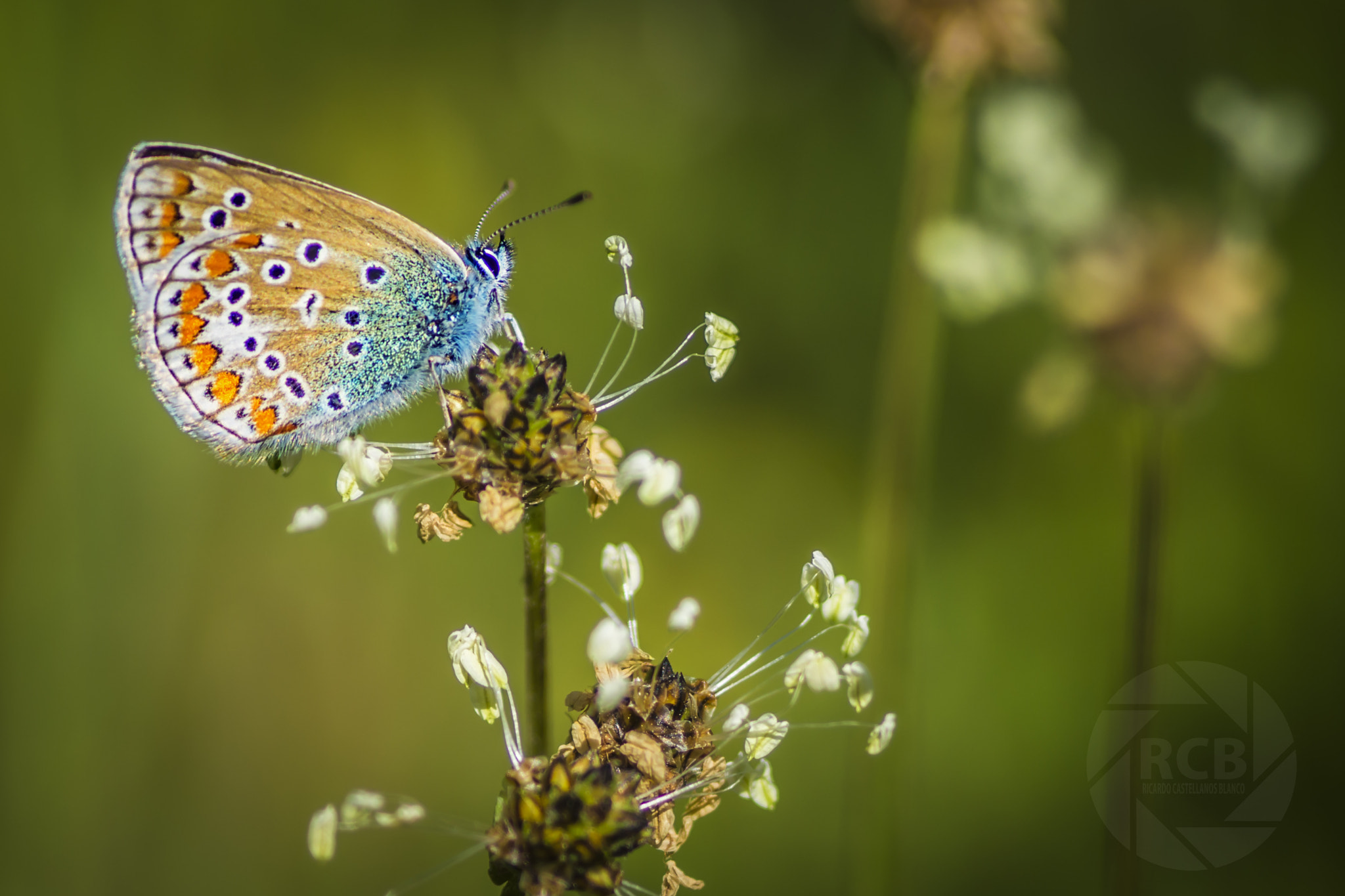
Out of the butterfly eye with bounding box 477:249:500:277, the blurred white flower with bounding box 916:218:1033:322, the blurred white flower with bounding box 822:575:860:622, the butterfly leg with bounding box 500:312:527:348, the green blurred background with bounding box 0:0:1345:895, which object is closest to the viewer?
the blurred white flower with bounding box 822:575:860:622

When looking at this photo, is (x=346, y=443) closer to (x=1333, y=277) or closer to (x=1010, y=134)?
(x=1010, y=134)

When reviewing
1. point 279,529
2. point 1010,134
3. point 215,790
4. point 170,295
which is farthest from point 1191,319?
point 215,790

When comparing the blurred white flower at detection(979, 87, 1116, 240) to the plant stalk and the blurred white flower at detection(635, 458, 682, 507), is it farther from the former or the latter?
the blurred white flower at detection(635, 458, 682, 507)

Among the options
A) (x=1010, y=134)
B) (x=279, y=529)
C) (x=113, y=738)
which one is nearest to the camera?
(x=1010, y=134)

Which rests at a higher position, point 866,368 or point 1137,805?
point 866,368

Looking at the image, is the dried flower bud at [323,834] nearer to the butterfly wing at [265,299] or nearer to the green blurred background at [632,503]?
the butterfly wing at [265,299]

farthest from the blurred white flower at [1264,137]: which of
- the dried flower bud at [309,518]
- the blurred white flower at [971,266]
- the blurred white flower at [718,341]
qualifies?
the dried flower bud at [309,518]

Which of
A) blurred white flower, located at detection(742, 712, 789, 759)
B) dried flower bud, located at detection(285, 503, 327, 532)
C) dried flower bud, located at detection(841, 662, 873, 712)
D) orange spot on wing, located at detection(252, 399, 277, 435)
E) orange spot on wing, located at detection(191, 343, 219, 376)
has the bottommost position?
blurred white flower, located at detection(742, 712, 789, 759)

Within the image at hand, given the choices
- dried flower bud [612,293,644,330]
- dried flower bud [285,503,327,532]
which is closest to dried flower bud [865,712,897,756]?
dried flower bud [612,293,644,330]
